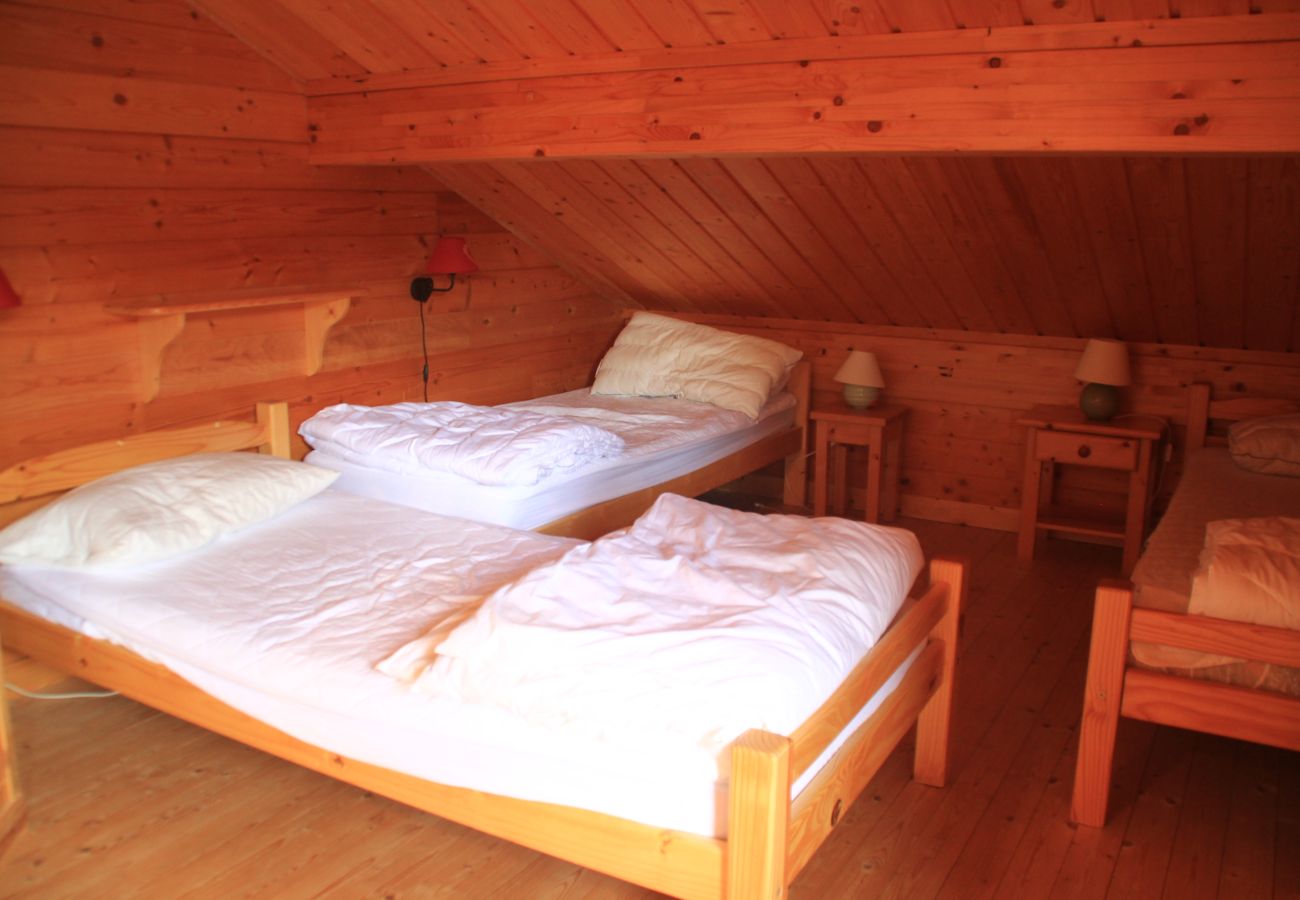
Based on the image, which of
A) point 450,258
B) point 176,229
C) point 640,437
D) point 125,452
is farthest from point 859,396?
point 125,452

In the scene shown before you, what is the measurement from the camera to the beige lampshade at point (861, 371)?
441cm

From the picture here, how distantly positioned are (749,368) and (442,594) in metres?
2.33

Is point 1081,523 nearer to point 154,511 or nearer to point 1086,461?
point 1086,461

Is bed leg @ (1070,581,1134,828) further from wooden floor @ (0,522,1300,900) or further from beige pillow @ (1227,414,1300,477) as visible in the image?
beige pillow @ (1227,414,1300,477)

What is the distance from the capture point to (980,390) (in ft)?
14.6

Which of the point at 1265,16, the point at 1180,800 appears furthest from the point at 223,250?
the point at 1180,800

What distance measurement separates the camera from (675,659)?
1844 mm

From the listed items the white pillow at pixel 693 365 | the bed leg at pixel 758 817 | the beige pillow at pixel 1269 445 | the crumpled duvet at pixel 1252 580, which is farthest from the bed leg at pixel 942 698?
the white pillow at pixel 693 365

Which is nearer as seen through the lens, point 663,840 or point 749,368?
point 663,840

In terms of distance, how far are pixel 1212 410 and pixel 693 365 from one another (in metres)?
2.00

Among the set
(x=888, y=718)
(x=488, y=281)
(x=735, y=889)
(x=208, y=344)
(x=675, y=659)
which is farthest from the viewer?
(x=488, y=281)

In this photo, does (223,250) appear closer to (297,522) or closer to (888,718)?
(297,522)

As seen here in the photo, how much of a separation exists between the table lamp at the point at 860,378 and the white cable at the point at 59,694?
2.94m

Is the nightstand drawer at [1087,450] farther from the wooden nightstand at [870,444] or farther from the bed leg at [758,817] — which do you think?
the bed leg at [758,817]
